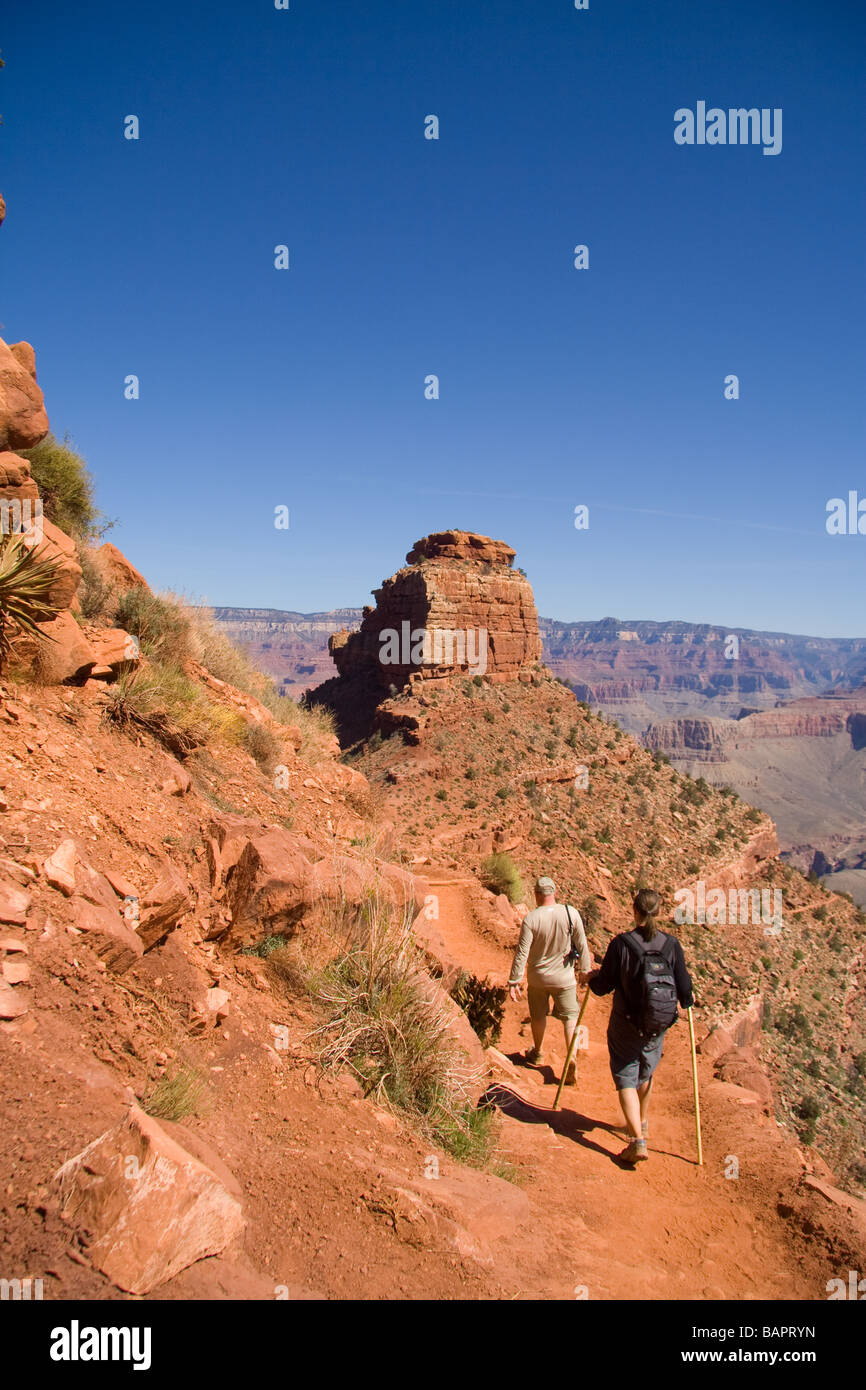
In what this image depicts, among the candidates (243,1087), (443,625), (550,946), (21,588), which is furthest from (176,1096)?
(443,625)

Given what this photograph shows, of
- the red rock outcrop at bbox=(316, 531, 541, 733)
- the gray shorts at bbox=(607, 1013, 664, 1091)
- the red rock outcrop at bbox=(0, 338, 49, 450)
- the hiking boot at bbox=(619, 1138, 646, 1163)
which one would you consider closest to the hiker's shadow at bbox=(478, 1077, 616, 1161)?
the hiking boot at bbox=(619, 1138, 646, 1163)

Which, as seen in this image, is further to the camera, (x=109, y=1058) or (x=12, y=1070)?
(x=109, y=1058)

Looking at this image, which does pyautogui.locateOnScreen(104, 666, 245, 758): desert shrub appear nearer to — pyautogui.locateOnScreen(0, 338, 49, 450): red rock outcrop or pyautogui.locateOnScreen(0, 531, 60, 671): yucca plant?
pyautogui.locateOnScreen(0, 531, 60, 671): yucca plant

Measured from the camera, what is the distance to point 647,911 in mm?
5500

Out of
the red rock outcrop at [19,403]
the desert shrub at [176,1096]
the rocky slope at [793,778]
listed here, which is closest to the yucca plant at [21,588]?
the red rock outcrop at [19,403]

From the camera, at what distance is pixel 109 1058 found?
11.1 ft

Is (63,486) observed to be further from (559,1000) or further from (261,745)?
(559,1000)

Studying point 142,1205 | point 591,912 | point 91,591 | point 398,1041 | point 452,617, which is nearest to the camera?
point 142,1205

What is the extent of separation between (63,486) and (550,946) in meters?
7.71

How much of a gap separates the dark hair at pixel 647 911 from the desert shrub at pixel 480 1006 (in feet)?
8.27

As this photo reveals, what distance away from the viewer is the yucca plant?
5277mm
